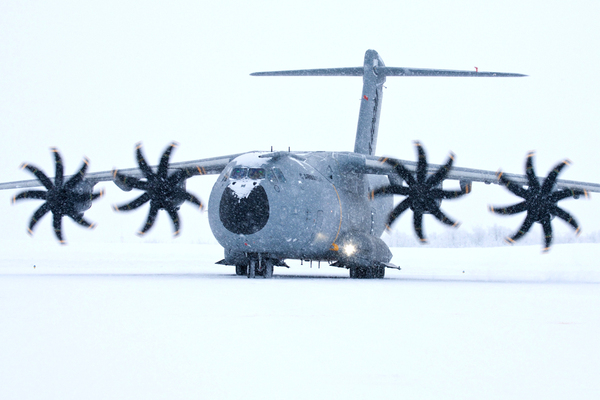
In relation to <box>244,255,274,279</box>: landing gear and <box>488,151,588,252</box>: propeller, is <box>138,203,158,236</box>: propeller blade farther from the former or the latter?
<box>488,151,588,252</box>: propeller

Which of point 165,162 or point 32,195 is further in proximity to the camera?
point 32,195

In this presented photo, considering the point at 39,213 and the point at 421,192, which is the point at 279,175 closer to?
the point at 421,192

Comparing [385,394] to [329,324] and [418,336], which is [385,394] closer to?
[418,336]

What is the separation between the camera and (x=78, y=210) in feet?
56.1

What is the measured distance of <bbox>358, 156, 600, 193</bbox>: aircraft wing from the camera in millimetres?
16141

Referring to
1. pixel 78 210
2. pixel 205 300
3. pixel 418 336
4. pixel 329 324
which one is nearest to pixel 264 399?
pixel 418 336

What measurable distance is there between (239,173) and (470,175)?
6.30 m

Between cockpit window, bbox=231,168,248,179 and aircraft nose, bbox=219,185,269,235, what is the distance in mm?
525

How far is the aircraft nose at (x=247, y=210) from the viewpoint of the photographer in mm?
13227

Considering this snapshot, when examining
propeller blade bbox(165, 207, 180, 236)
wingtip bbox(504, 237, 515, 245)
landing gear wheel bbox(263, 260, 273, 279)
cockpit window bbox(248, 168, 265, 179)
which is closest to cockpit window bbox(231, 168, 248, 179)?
cockpit window bbox(248, 168, 265, 179)

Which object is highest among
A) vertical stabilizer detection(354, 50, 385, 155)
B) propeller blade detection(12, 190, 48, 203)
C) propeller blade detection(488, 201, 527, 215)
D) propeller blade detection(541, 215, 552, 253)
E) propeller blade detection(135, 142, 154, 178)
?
vertical stabilizer detection(354, 50, 385, 155)

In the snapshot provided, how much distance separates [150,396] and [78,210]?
14584 millimetres

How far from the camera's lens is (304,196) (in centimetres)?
1419

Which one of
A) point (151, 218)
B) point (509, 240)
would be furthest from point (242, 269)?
point (509, 240)
